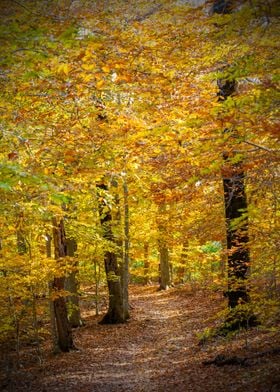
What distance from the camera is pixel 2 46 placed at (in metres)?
5.32

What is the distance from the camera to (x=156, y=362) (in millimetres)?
10891

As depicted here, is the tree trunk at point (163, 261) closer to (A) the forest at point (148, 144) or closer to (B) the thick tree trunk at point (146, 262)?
(B) the thick tree trunk at point (146, 262)

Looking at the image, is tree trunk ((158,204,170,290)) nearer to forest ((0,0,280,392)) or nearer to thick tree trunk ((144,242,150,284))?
thick tree trunk ((144,242,150,284))

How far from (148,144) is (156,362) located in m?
6.38

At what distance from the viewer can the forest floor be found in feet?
25.5

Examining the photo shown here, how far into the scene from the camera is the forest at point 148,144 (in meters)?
5.49

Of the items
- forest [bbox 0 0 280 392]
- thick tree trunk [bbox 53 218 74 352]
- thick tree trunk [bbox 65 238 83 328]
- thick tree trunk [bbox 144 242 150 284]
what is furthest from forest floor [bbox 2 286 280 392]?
thick tree trunk [bbox 144 242 150 284]

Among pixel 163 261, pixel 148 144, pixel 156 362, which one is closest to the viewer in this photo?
pixel 148 144

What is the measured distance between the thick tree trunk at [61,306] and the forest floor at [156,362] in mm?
451

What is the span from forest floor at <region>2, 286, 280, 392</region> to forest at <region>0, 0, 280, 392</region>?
0.06 m

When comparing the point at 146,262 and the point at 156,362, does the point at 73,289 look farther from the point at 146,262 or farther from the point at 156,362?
the point at 146,262

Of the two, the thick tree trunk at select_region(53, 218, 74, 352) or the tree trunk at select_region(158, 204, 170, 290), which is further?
the tree trunk at select_region(158, 204, 170, 290)

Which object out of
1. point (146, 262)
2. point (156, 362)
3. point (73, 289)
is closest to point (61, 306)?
point (73, 289)

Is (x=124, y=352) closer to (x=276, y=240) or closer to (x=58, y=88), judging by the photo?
(x=276, y=240)
